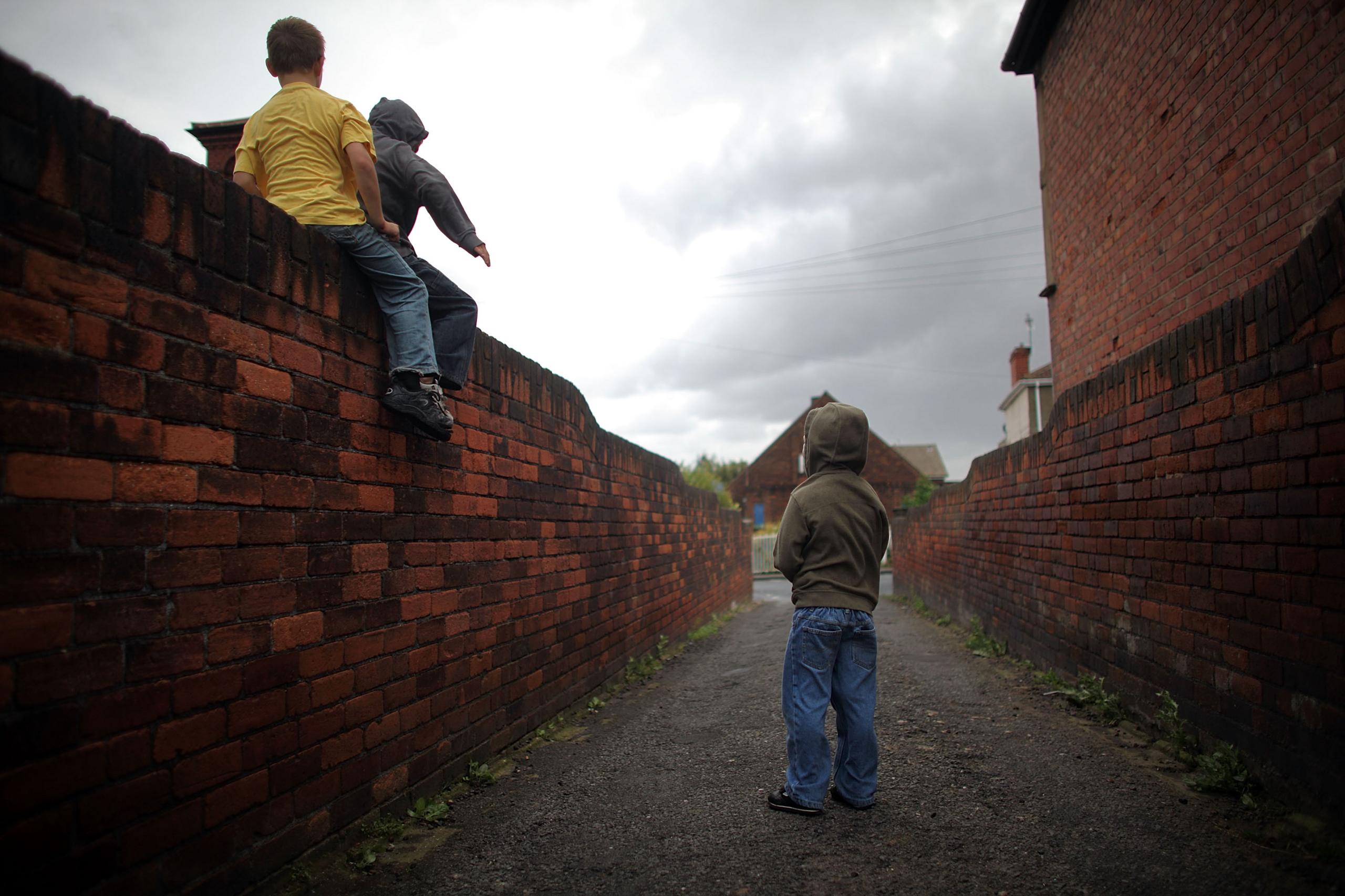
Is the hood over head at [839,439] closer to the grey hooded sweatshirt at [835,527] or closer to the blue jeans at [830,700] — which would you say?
the grey hooded sweatshirt at [835,527]

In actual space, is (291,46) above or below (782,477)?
below

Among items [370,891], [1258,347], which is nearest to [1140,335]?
[1258,347]

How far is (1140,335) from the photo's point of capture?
6.41 metres

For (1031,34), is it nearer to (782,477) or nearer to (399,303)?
(399,303)

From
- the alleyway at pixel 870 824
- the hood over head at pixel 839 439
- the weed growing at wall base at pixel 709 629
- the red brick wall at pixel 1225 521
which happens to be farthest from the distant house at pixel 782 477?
the hood over head at pixel 839 439

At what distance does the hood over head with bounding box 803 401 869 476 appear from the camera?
11.7 ft

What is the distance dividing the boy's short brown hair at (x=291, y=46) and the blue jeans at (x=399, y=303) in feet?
1.94

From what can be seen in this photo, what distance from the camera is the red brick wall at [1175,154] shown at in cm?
437

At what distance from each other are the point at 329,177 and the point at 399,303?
1.57 ft

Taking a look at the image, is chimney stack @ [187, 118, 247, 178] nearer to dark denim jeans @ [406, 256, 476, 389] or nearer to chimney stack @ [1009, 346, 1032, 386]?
dark denim jeans @ [406, 256, 476, 389]

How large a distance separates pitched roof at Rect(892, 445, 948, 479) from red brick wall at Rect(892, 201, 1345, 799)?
49363 millimetres

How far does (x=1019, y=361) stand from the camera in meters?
31.5

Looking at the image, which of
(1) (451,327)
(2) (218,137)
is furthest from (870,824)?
(2) (218,137)

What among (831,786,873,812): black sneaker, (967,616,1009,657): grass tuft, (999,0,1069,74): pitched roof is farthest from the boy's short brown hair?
(999,0,1069,74): pitched roof
